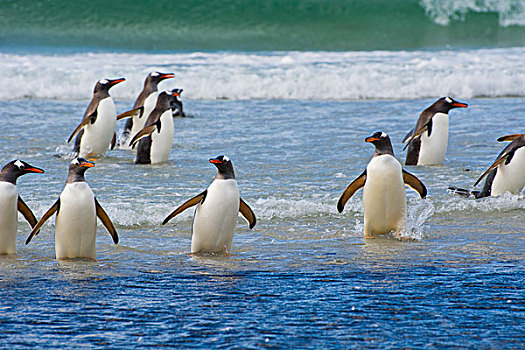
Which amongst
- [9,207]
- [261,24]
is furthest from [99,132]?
[261,24]

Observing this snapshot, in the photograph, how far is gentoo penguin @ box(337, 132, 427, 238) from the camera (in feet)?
16.6

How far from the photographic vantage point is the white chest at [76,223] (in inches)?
173

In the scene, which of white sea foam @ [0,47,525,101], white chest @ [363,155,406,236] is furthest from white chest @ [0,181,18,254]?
white sea foam @ [0,47,525,101]

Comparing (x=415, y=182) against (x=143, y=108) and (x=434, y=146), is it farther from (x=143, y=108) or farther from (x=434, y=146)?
(x=143, y=108)

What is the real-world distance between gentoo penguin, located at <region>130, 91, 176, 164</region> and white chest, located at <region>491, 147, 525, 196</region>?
3404mm

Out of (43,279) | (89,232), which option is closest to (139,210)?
(89,232)

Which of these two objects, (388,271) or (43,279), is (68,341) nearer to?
(43,279)

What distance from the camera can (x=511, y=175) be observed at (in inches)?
247

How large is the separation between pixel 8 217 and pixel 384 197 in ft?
7.76

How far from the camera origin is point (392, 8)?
23.9 metres

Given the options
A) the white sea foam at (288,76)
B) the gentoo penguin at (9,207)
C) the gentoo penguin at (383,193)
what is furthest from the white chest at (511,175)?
the white sea foam at (288,76)

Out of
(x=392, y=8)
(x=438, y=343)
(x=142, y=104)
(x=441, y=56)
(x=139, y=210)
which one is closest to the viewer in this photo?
(x=438, y=343)

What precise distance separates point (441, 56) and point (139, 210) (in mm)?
13495

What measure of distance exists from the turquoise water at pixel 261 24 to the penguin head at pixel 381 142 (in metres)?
15.7
